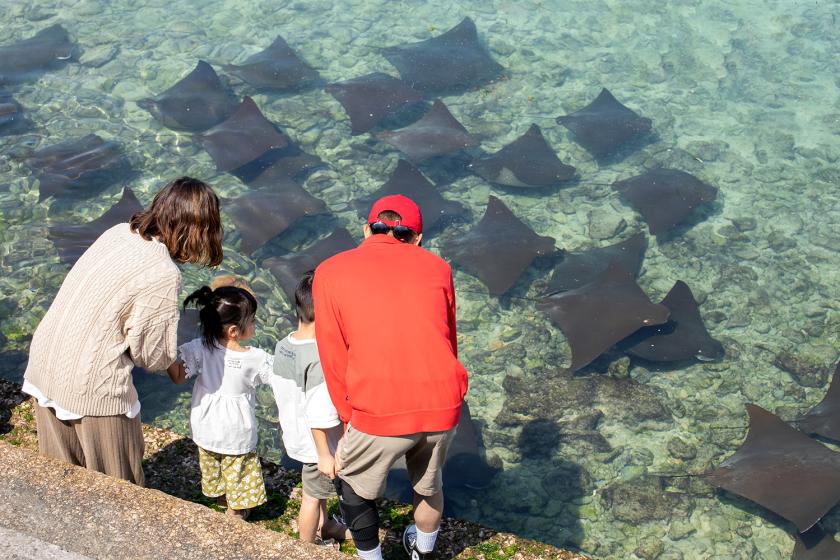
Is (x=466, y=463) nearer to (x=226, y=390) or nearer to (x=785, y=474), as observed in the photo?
(x=785, y=474)

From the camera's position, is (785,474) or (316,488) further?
(785,474)

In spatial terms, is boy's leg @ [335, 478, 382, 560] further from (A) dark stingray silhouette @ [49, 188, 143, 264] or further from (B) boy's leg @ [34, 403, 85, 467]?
(A) dark stingray silhouette @ [49, 188, 143, 264]

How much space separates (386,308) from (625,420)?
388 centimetres

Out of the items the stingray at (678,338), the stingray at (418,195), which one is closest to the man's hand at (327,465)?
the stingray at (678,338)

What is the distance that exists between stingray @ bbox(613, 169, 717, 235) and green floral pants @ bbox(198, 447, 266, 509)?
208 inches

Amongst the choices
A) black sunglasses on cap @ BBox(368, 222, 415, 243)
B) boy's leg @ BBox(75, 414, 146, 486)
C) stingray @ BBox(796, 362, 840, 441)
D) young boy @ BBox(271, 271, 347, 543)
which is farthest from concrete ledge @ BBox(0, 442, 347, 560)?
stingray @ BBox(796, 362, 840, 441)

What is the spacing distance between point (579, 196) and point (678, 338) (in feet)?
7.64

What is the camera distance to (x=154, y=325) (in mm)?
2924

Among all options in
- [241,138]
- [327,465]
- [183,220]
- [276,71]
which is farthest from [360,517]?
[276,71]

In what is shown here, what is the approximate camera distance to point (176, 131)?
893cm

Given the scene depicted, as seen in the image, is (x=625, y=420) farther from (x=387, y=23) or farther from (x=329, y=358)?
(x=387, y=23)

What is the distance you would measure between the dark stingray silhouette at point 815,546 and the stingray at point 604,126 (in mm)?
4853

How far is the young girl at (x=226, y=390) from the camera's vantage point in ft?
11.1

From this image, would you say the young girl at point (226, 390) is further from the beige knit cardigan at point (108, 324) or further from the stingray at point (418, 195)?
the stingray at point (418, 195)
